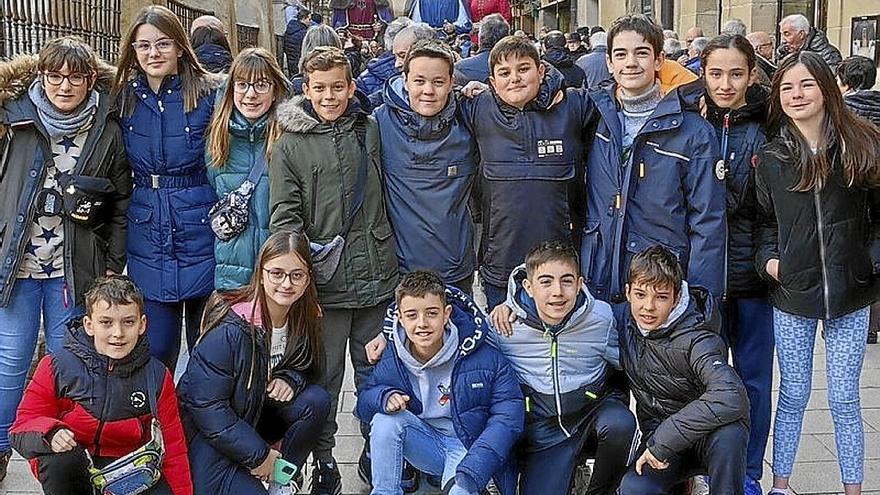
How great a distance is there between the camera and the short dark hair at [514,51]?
14.1ft

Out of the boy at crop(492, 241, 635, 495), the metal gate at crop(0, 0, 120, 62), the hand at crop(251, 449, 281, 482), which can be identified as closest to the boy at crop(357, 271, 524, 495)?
the boy at crop(492, 241, 635, 495)

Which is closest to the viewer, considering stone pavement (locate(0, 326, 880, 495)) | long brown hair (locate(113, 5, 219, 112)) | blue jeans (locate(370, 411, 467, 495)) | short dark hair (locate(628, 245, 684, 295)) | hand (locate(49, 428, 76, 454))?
hand (locate(49, 428, 76, 454))

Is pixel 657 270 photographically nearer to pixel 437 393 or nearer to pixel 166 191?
pixel 437 393

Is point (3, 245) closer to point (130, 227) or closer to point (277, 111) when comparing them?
point (130, 227)

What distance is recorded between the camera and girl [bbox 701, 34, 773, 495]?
422 cm

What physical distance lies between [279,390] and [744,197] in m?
2.11

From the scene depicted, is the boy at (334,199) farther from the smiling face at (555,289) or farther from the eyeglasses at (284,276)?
the smiling face at (555,289)

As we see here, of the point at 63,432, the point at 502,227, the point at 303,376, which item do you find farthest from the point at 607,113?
the point at 63,432

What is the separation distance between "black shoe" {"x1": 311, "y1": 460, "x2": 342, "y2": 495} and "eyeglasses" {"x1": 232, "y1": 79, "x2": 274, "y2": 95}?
1655 millimetres

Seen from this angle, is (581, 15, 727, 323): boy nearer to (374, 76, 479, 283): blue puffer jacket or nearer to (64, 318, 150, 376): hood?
(374, 76, 479, 283): blue puffer jacket

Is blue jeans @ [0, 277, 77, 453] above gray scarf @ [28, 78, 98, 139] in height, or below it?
below

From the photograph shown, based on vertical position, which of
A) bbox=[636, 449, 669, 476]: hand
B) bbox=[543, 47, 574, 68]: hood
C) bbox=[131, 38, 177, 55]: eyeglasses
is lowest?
bbox=[636, 449, 669, 476]: hand

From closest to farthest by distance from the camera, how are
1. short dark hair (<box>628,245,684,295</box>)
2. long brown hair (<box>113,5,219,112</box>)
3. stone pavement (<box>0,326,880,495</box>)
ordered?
short dark hair (<box>628,245,684,295</box>) < long brown hair (<box>113,5,219,112</box>) < stone pavement (<box>0,326,880,495</box>)

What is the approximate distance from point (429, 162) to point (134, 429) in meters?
1.63
